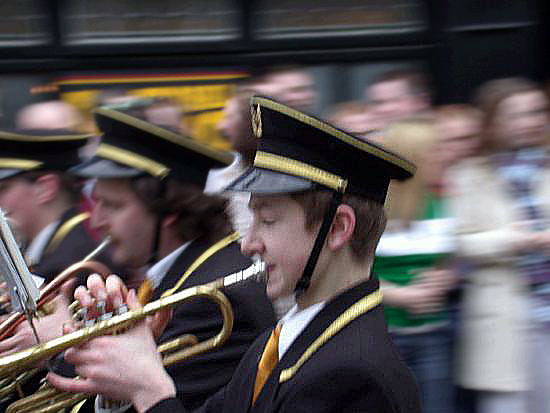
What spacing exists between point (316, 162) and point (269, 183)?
0.32ft

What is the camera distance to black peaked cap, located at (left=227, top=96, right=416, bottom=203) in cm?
233

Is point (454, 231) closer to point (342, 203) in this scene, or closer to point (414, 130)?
point (414, 130)

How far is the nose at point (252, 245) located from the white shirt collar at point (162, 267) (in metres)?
0.95

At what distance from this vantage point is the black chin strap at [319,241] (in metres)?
2.32

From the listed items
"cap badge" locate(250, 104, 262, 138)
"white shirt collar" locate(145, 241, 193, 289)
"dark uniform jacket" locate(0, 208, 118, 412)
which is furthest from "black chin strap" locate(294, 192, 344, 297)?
"dark uniform jacket" locate(0, 208, 118, 412)

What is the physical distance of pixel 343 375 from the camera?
7.09 feet

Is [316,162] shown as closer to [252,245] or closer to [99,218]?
[252,245]

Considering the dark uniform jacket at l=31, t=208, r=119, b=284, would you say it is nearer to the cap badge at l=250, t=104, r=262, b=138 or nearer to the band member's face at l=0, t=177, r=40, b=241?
the band member's face at l=0, t=177, r=40, b=241

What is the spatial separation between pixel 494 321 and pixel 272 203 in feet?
6.59

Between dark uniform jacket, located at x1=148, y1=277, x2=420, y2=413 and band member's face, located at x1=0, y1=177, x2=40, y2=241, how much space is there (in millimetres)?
2140

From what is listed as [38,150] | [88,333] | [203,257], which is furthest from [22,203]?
[88,333]

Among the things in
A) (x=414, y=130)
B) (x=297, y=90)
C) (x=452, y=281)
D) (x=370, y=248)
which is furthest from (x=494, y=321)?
(x=370, y=248)

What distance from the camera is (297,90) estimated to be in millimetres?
5191

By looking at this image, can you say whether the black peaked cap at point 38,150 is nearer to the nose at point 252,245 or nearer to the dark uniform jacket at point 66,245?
the dark uniform jacket at point 66,245
